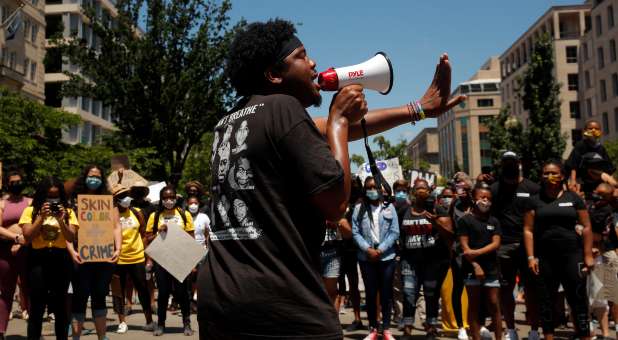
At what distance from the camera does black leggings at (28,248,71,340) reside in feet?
24.0

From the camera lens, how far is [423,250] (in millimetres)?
9344

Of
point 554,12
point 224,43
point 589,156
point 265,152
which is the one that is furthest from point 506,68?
point 265,152

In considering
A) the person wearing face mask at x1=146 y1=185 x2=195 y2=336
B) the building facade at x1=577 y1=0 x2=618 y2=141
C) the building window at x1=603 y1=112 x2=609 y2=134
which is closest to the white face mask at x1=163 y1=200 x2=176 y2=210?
the person wearing face mask at x1=146 y1=185 x2=195 y2=336

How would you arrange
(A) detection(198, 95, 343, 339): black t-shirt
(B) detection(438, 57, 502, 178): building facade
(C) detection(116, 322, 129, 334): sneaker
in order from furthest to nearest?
1. (B) detection(438, 57, 502, 178): building facade
2. (C) detection(116, 322, 129, 334): sneaker
3. (A) detection(198, 95, 343, 339): black t-shirt

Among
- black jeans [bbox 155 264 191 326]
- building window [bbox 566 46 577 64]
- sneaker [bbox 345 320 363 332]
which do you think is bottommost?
sneaker [bbox 345 320 363 332]

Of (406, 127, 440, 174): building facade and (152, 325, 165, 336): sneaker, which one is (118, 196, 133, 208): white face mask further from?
(406, 127, 440, 174): building facade

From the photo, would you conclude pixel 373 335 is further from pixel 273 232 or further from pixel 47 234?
pixel 273 232

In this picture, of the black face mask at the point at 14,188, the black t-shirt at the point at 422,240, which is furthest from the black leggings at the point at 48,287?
the black t-shirt at the point at 422,240

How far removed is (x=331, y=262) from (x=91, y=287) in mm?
3250

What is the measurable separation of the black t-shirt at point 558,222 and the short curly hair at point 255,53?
5.66 meters

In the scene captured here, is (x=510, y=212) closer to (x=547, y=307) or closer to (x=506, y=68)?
(x=547, y=307)

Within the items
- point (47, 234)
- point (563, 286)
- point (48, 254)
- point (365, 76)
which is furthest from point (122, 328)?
point (365, 76)

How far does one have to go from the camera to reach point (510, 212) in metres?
Result: 8.45

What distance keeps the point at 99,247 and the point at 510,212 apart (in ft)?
16.4
